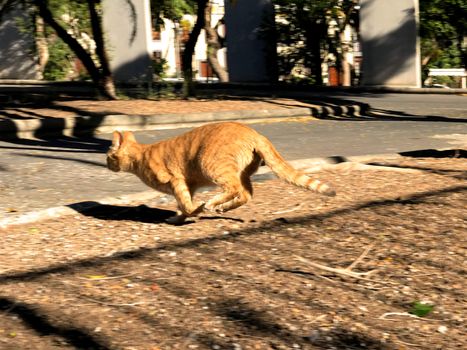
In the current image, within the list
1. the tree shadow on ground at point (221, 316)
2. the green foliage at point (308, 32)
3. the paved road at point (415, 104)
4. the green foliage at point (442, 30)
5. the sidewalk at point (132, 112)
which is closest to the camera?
the tree shadow on ground at point (221, 316)

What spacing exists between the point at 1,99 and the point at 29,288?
12.0m

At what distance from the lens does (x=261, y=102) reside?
17.9 meters

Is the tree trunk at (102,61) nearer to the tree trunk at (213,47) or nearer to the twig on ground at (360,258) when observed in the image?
the tree trunk at (213,47)

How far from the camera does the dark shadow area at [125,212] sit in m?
7.51

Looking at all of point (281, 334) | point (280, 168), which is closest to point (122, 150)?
point (280, 168)

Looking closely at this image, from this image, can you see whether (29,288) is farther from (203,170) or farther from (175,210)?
(175,210)

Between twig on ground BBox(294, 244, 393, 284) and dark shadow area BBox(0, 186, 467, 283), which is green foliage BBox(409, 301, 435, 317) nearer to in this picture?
twig on ground BBox(294, 244, 393, 284)

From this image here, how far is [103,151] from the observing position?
11422 mm

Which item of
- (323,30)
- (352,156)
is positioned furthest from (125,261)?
(323,30)

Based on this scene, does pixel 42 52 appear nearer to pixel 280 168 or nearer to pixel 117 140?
pixel 117 140

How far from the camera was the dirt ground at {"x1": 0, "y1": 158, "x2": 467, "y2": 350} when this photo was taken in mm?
4770

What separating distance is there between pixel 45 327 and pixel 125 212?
2.96 m

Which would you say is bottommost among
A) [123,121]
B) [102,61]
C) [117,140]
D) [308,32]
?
[123,121]

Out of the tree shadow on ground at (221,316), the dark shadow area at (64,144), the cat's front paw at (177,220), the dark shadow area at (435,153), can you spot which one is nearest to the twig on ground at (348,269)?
the tree shadow on ground at (221,316)
